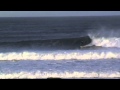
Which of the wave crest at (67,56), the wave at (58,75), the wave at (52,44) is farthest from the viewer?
the wave at (52,44)

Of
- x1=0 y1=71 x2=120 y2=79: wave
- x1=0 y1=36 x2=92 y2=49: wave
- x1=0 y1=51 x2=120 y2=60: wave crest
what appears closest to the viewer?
x1=0 y1=71 x2=120 y2=79: wave

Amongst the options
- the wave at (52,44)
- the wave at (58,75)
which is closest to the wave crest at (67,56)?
the wave at (58,75)

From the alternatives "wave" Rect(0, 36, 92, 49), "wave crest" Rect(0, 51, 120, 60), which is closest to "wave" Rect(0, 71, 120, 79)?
"wave crest" Rect(0, 51, 120, 60)

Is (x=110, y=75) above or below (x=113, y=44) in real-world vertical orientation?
below

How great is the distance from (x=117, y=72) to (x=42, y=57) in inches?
176

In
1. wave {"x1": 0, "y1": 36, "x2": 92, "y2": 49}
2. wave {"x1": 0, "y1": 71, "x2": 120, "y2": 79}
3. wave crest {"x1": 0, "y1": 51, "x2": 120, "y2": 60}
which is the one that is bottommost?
wave {"x1": 0, "y1": 71, "x2": 120, "y2": 79}

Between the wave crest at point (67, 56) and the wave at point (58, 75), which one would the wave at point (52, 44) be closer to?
the wave crest at point (67, 56)

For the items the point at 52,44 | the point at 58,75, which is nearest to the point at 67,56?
the point at 58,75

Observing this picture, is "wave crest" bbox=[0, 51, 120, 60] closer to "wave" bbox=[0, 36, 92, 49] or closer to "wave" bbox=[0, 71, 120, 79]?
"wave" bbox=[0, 71, 120, 79]
